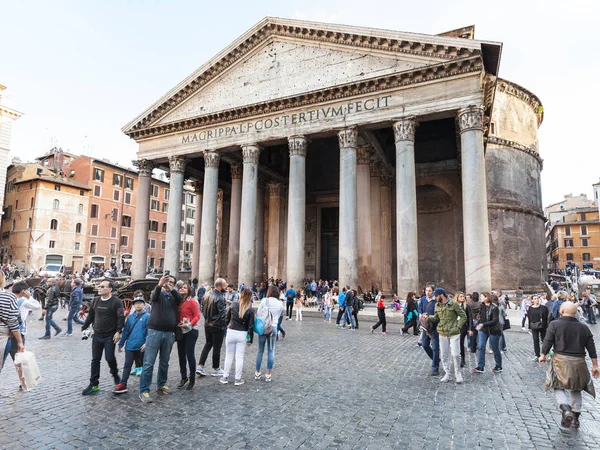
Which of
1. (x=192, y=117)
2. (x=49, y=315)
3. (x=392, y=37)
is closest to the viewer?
(x=49, y=315)

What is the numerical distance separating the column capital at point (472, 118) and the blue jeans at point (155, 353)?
43.7 ft

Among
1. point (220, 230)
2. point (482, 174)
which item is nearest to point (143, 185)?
point (220, 230)

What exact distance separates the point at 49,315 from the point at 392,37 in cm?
1521

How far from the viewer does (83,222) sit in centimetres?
3769

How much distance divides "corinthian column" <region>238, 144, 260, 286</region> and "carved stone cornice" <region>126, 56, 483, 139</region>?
1.88 meters

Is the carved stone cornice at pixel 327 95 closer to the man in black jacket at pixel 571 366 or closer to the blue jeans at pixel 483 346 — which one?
the blue jeans at pixel 483 346

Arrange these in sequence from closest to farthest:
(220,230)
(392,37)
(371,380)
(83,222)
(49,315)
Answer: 1. (371,380)
2. (49,315)
3. (392,37)
4. (220,230)
5. (83,222)

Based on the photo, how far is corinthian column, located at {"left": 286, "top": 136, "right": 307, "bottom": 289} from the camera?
16.5 m

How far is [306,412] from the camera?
14.0 feet

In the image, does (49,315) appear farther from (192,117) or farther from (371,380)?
(192,117)

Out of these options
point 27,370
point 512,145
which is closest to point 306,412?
point 27,370

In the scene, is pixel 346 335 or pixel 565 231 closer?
pixel 346 335

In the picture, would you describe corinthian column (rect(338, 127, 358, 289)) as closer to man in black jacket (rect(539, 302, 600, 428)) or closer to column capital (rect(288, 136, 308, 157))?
column capital (rect(288, 136, 308, 157))

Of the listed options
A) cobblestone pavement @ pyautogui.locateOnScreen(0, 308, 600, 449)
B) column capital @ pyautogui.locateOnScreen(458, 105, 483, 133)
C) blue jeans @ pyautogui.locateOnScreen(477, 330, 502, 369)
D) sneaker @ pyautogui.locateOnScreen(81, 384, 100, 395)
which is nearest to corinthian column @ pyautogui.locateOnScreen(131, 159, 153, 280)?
cobblestone pavement @ pyautogui.locateOnScreen(0, 308, 600, 449)
